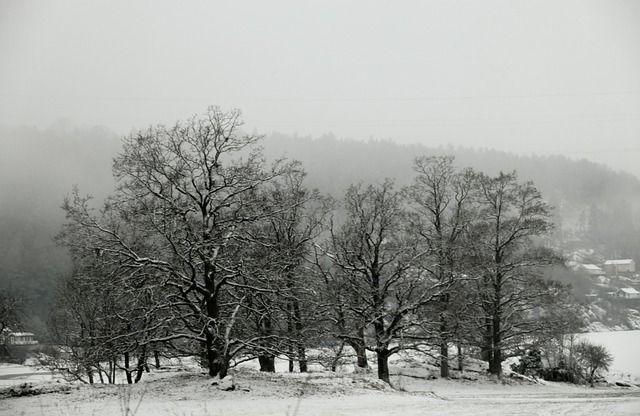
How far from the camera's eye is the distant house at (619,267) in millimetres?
170375

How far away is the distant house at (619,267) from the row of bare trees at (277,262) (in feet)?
527

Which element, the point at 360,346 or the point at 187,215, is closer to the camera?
the point at 187,215

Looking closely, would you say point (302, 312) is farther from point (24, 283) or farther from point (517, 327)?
point (24, 283)

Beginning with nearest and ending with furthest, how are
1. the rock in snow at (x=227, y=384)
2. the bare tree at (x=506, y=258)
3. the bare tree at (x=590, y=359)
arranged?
1. the rock in snow at (x=227, y=384)
2. the bare tree at (x=506, y=258)
3. the bare tree at (x=590, y=359)

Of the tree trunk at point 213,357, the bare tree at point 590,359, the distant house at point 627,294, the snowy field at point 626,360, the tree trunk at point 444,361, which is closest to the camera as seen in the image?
Result: the tree trunk at point 213,357

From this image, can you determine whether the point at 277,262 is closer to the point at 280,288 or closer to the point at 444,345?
the point at 280,288

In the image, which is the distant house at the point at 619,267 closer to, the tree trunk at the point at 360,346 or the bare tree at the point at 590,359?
the bare tree at the point at 590,359

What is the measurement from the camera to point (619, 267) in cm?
17375

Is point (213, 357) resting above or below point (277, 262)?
below

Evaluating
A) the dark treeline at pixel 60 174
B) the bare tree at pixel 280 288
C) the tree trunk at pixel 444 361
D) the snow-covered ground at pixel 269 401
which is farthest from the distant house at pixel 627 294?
the bare tree at pixel 280 288

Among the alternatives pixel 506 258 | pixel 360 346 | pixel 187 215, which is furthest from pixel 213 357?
pixel 506 258

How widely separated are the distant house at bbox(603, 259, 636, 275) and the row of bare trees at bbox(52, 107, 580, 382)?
16068cm

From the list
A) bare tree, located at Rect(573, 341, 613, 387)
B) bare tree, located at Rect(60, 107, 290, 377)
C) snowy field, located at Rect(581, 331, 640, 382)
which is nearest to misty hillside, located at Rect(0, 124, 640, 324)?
snowy field, located at Rect(581, 331, 640, 382)

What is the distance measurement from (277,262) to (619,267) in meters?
182
